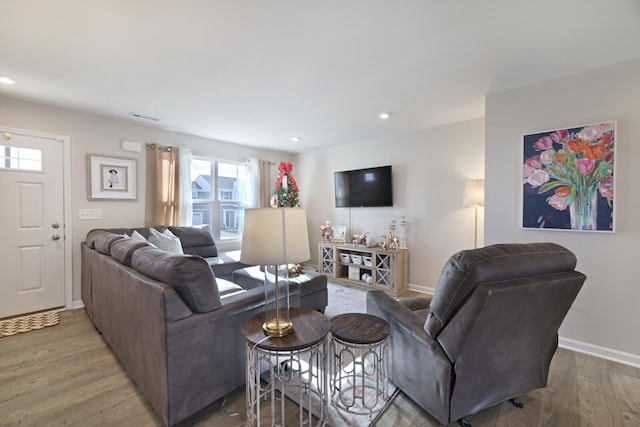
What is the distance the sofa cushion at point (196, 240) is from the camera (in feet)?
12.7

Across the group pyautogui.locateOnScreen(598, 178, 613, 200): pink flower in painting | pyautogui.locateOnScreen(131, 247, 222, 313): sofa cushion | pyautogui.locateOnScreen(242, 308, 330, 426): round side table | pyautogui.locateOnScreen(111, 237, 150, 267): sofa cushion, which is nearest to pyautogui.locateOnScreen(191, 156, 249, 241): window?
pyautogui.locateOnScreen(111, 237, 150, 267): sofa cushion

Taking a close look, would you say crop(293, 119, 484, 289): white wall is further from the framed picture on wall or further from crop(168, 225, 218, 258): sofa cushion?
the framed picture on wall

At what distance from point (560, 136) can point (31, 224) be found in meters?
5.40

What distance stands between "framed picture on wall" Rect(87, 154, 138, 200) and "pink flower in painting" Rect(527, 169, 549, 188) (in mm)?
4619

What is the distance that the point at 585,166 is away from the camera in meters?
2.30

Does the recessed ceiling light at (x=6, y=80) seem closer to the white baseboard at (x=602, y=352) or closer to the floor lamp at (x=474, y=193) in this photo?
the floor lamp at (x=474, y=193)

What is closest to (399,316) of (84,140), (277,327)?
(277,327)

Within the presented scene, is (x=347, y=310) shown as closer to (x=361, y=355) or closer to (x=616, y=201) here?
(x=361, y=355)

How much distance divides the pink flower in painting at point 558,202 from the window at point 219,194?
4216 mm

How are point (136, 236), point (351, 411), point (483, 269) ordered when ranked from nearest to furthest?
point (483, 269), point (351, 411), point (136, 236)

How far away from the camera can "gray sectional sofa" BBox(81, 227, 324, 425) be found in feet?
4.73

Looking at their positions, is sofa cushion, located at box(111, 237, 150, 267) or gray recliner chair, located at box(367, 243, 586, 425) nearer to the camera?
gray recliner chair, located at box(367, 243, 586, 425)

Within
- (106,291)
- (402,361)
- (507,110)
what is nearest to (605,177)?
(507,110)

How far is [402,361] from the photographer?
170 centimetres
